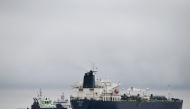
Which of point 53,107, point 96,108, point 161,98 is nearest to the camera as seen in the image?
point 96,108

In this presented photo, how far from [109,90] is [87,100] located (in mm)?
7676

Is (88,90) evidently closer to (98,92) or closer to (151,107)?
(98,92)

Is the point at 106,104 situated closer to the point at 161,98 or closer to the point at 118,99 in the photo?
the point at 118,99

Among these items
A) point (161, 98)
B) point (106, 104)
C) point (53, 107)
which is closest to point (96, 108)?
point (106, 104)

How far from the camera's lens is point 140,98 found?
135500 mm

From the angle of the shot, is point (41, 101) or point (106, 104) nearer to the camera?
point (106, 104)

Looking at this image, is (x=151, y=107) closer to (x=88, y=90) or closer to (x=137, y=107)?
(x=137, y=107)

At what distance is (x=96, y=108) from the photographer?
11981 cm

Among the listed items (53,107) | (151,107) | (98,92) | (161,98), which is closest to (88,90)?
(98,92)

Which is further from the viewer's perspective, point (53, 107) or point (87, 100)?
point (53, 107)

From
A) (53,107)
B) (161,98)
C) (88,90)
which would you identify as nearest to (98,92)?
(88,90)

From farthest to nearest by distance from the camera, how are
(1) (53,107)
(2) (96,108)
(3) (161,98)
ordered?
(3) (161,98) < (1) (53,107) < (2) (96,108)

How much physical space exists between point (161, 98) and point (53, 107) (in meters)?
31.6

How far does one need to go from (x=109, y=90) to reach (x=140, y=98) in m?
11.9
